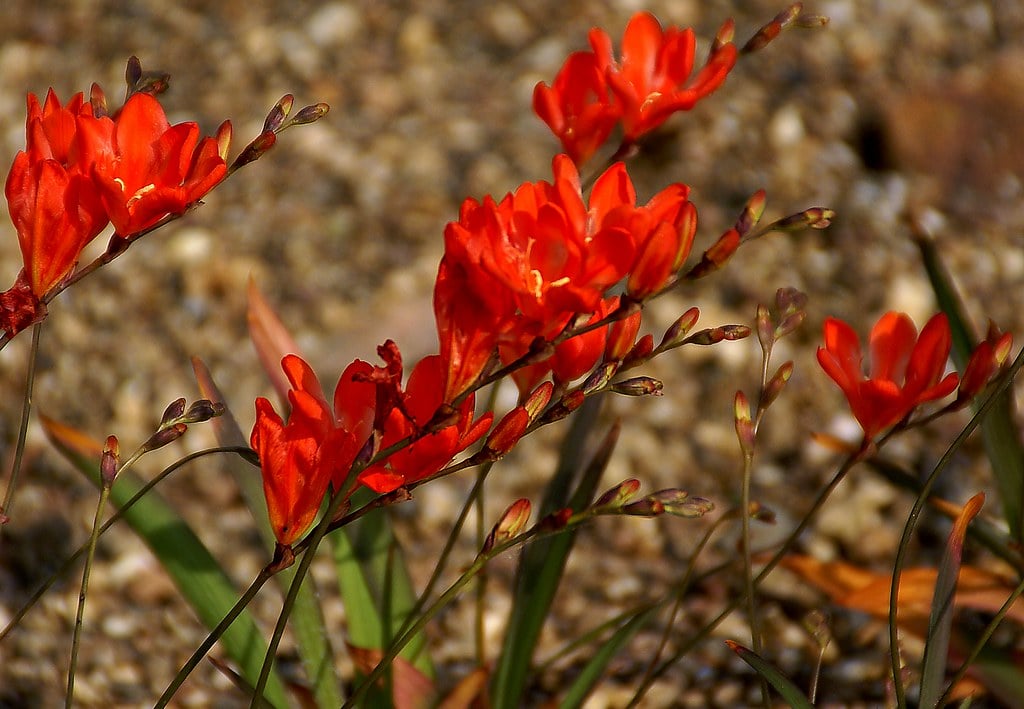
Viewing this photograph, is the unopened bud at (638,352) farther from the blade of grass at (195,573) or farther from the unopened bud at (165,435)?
the blade of grass at (195,573)

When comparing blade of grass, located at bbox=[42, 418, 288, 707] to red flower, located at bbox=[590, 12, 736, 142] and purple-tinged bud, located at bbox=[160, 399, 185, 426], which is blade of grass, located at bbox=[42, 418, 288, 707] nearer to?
purple-tinged bud, located at bbox=[160, 399, 185, 426]

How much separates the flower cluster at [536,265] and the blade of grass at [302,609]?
1.57 feet

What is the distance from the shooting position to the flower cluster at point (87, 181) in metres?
0.84

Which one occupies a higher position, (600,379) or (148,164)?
(148,164)

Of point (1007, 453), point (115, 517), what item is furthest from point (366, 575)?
point (1007, 453)

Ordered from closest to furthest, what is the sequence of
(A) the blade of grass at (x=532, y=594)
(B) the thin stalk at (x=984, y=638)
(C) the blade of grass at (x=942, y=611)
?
(B) the thin stalk at (x=984, y=638) → (C) the blade of grass at (x=942, y=611) → (A) the blade of grass at (x=532, y=594)

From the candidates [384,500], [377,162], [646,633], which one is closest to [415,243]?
[377,162]

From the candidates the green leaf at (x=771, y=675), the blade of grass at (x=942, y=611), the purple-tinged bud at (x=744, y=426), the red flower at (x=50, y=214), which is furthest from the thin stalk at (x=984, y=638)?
the red flower at (x=50, y=214)

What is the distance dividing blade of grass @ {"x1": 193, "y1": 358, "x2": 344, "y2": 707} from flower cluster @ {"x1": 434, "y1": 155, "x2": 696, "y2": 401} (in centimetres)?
48

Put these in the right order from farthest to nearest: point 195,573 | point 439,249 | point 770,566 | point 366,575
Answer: point 439,249, point 366,575, point 195,573, point 770,566

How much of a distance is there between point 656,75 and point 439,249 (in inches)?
48.7

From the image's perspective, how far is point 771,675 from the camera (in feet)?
3.06

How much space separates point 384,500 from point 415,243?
1.59 metres

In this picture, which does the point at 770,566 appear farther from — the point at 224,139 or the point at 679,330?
the point at 224,139
